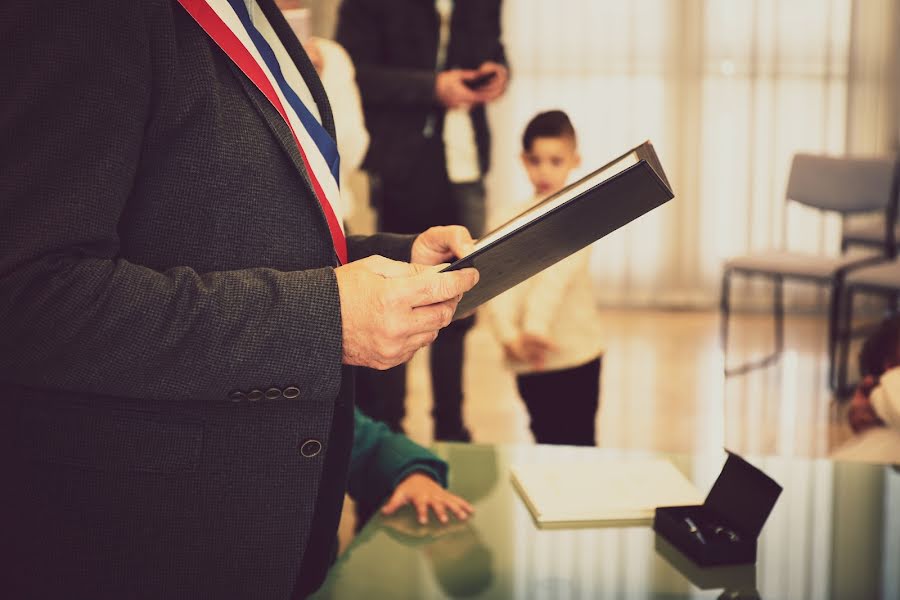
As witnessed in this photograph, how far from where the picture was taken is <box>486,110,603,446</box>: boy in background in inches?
102

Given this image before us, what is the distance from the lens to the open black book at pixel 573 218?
971 mm

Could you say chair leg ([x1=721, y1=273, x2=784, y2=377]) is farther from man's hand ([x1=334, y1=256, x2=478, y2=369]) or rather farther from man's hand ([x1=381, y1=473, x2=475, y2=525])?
man's hand ([x1=334, y1=256, x2=478, y2=369])

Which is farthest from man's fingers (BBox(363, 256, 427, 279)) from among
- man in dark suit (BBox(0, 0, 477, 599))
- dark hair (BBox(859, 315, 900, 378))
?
dark hair (BBox(859, 315, 900, 378))

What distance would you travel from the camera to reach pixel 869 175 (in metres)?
4.66

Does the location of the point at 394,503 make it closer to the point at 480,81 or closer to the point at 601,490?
the point at 601,490

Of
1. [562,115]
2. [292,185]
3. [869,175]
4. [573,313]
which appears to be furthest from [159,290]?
[869,175]

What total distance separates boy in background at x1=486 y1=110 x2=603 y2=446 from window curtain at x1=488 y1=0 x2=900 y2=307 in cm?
319

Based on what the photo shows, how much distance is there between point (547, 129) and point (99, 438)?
1942mm

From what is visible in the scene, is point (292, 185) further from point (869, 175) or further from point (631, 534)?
point (869, 175)

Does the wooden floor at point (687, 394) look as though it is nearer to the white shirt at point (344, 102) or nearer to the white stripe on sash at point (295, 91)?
the white shirt at point (344, 102)

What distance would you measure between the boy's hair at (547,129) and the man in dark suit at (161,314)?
1.73 meters

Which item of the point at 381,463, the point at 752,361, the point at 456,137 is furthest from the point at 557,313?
the point at 752,361

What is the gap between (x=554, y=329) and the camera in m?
2.66

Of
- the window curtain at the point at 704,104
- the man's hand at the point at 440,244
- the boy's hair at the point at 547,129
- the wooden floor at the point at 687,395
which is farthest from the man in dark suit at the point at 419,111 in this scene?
→ the window curtain at the point at 704,104
